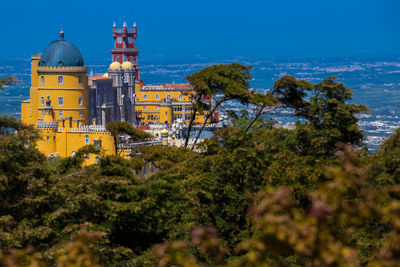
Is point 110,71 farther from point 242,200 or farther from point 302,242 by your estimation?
point 302,242

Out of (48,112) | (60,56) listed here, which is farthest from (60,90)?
(48,112)

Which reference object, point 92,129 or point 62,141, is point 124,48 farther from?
point 92,129

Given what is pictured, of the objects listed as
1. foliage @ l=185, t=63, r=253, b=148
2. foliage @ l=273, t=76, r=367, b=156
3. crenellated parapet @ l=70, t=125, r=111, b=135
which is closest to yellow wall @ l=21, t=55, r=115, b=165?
crenellated parapet @ l=70, t=125, r=111, b=135

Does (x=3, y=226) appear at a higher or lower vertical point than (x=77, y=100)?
lower

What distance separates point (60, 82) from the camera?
5616cm

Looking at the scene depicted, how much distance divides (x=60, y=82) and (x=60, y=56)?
6.53 ft

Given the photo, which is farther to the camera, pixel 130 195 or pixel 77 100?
pixel 77 100

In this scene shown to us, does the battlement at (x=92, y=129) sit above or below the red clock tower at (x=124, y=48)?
below

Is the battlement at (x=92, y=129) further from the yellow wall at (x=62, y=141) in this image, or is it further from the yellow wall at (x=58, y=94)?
the yellow wall at (x=58, y=94)

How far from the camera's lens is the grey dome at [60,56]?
184 ft

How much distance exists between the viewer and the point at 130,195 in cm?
2050

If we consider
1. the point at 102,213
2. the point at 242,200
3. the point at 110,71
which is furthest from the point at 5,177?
the point at 110,71

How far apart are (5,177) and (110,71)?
65.5m

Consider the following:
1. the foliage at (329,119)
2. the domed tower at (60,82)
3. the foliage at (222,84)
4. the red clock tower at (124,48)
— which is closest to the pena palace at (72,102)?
the domed tower at (60,82)
